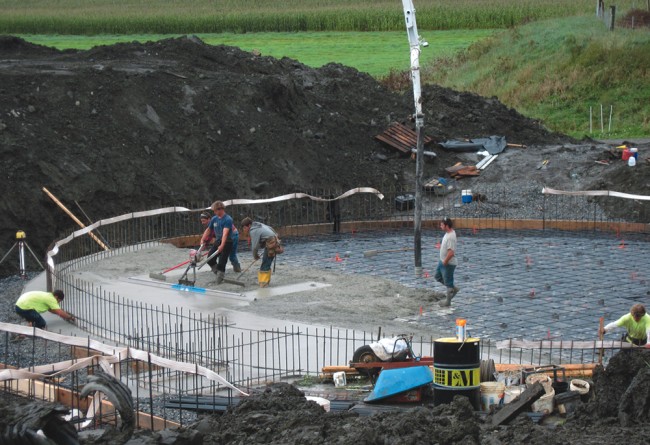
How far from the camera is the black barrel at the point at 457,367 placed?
37.1ft

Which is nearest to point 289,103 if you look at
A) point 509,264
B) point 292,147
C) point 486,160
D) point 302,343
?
point 292,147

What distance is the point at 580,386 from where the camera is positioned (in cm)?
1165

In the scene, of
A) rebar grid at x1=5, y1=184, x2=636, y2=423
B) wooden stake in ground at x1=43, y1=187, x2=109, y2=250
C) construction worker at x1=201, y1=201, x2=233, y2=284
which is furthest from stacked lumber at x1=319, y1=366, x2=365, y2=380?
wooden stake in ground at x1=43, y1=187, x2=109, y2=250

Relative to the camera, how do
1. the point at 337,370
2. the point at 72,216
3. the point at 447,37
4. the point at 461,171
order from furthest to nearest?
the point at 447,37 < the point at 461,171 < the point at 72,216 < the point at 337,370

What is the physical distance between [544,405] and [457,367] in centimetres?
96

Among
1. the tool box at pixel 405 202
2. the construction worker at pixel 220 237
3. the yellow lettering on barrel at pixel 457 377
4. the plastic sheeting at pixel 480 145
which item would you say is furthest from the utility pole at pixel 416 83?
the plastic sheeting at pixel 480 145

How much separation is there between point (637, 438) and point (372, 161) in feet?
59.3

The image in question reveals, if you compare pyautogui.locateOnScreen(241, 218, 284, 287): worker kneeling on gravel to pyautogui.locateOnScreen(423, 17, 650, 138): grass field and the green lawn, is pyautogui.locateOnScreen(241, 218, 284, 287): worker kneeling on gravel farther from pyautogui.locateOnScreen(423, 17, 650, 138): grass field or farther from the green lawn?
the green lawn

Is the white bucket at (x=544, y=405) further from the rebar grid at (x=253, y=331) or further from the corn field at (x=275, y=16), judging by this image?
the corn field at (x=275, y=16)

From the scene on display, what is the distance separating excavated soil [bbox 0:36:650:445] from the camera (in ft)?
75.2

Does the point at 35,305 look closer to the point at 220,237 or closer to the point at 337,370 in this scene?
the point at 220,237

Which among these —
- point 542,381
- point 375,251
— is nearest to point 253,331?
point 542,381

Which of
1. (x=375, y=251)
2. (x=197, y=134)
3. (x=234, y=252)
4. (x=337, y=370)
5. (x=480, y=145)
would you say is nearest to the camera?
(x=337, y=370)

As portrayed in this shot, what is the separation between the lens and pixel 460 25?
193ft
